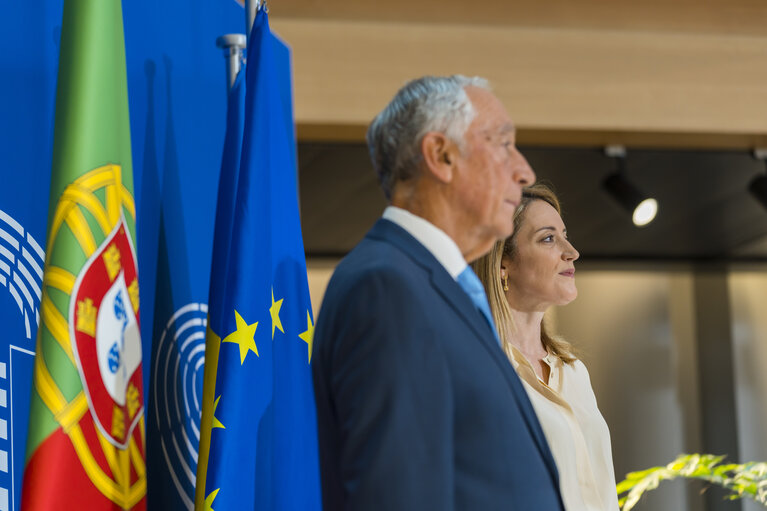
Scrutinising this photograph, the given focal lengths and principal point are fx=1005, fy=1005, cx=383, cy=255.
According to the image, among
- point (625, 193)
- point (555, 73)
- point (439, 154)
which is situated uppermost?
point (555, 73)

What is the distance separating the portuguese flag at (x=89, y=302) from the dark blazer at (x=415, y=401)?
1.78 feet

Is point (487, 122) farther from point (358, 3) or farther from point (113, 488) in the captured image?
point (358, 3)

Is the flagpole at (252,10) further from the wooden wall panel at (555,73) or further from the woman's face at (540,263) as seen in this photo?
the wooden wall panel at (555,73)

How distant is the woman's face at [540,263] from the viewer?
1966 mm

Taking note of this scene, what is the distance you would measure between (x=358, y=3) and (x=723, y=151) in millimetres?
2156

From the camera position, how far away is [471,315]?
4.41 feet

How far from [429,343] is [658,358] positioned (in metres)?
6.47

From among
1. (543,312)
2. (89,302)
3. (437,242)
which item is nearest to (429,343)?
(437,242)

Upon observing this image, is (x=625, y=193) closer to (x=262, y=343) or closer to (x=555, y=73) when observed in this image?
(x=555, y=73)

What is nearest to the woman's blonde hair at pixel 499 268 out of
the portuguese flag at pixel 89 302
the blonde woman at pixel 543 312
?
the blonde woman at pixel 543 312

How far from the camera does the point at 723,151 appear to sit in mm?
5355

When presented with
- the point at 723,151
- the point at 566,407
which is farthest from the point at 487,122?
the point at 723,151

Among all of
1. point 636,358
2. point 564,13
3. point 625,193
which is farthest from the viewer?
point 636,358

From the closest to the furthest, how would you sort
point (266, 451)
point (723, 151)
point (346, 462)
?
point (346, 462)
point (266, 451)
point (723, 151)
